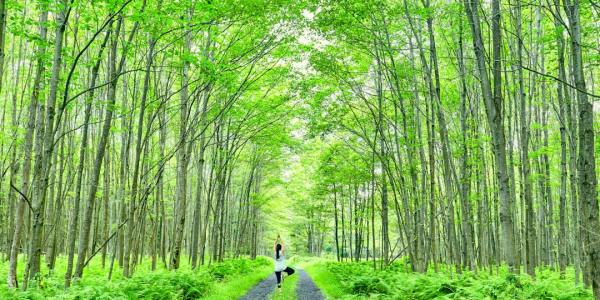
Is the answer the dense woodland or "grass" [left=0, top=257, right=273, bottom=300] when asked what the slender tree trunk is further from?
"grass" [left=0, top=257, right=273, bottom=300]

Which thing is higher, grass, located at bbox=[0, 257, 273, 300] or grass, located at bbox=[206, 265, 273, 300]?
grass, located at bbox=[0, 257, 273, 300]

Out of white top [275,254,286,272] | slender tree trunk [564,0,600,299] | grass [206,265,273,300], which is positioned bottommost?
grass [206,265,273,300]

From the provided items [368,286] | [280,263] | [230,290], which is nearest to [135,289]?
[230,290]

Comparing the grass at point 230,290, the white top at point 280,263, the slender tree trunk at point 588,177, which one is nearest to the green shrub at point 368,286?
the white top at point 280,263

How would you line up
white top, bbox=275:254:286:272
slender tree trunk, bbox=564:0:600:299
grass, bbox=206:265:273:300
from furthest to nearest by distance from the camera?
white top, bbox=275:254:286:272, grass, bbox=206:265:273:300, slender tree trunk, bbox=564:0:600:299

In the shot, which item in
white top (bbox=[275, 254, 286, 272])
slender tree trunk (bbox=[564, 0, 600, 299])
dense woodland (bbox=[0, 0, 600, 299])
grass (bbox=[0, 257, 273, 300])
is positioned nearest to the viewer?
slender tree trunk (bbox=[564, 0, 600, 299])

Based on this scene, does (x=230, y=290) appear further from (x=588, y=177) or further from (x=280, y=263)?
(x=588, y=177)

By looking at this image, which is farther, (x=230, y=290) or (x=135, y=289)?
(x=230, y=290)

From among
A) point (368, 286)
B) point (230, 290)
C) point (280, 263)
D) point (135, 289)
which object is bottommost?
point (230, 290)

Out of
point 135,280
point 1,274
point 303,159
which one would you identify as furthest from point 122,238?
point 303,159

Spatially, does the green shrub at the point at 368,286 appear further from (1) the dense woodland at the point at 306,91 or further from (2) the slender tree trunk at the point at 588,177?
(2) the slender tree trunk at the point at 588,177

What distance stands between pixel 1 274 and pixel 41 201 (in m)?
8.07

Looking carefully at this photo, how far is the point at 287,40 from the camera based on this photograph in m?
13.4

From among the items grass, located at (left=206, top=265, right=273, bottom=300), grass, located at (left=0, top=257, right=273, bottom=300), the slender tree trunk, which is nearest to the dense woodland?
the slender tree trunk
